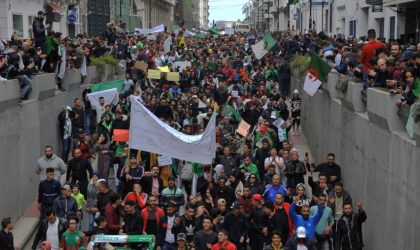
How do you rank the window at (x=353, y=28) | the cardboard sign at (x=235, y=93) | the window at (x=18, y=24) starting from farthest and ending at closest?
1. the window at (x=353, y=28)
2. the window at (x=18, y=24)
3. the cardboard sign at (x=235, y=93)

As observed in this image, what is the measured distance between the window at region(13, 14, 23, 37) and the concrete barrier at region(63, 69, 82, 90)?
1440 centimetres

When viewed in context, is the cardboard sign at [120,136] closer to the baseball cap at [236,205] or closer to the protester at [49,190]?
the protester at [49,190]

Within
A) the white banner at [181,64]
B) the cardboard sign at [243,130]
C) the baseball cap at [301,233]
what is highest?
the white banner at [181,64]

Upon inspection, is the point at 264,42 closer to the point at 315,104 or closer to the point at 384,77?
the point at 315,104

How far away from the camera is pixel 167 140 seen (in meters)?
14.9

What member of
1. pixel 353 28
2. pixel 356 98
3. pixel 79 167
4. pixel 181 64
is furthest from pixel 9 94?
pixel 353 28

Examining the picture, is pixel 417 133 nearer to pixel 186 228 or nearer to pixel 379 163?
pixel 379 163

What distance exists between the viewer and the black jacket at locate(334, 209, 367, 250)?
12602 millimetres

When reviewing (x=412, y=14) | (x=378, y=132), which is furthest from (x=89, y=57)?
(x=378, y=132)

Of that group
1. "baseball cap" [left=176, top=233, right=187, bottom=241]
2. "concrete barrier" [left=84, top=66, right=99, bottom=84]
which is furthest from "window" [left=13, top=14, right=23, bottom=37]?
"baseball cap" [left=176, top=233, right=187, bottom=241]

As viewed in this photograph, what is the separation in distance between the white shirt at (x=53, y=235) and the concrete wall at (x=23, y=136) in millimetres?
3055

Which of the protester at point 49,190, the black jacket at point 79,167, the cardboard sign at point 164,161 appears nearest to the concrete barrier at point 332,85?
the cardboard sign at point 164,161

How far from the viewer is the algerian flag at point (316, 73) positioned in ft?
65.3

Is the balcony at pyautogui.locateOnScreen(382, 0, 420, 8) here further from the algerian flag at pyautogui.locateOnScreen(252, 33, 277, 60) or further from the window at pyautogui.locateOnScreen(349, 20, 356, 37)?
the window at pyautogui.locateOnScreen(349, 20, 356, 37)
